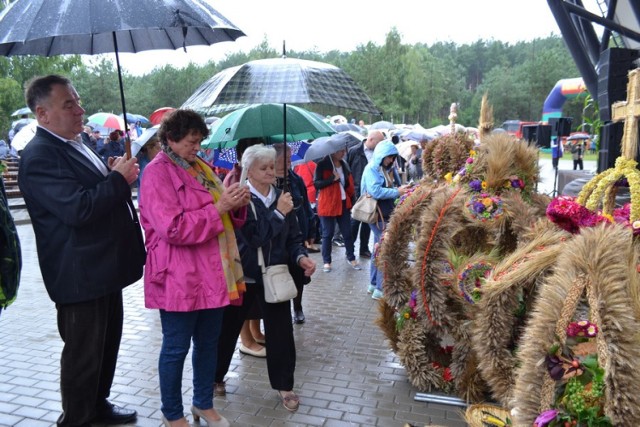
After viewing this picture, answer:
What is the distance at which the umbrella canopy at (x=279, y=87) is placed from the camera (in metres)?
3.66

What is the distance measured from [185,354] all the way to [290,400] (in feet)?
3.01

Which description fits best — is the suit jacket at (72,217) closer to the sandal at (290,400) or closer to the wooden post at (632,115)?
the sandal at (290,400)

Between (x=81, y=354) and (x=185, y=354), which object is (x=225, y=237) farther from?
(x=81, y=354)

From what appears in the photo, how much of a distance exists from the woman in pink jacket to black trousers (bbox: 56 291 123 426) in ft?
1.12

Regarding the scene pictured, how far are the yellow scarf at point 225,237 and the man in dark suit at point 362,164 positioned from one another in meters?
4.98

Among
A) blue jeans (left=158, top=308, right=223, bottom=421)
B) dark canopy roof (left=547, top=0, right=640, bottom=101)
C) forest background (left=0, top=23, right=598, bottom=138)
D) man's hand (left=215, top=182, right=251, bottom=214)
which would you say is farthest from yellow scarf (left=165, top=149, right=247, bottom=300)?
→ forest background (left=0, top=23, right=598, bottom=138)

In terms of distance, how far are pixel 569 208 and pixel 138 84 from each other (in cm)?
6075

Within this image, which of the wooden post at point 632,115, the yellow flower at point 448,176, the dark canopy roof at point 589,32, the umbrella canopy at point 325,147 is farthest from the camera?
the dark canopy roof at point 589,32

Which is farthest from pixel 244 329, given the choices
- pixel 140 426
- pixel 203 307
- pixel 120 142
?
pixel 120 142

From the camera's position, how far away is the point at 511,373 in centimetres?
290

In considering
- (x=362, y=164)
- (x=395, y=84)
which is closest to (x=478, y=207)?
(x=362, y=164)

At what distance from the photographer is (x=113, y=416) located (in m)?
3.36

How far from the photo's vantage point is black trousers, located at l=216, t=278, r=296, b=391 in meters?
3.52

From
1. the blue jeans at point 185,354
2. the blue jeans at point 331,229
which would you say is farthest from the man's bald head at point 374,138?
the blue jeans at point 185,354
